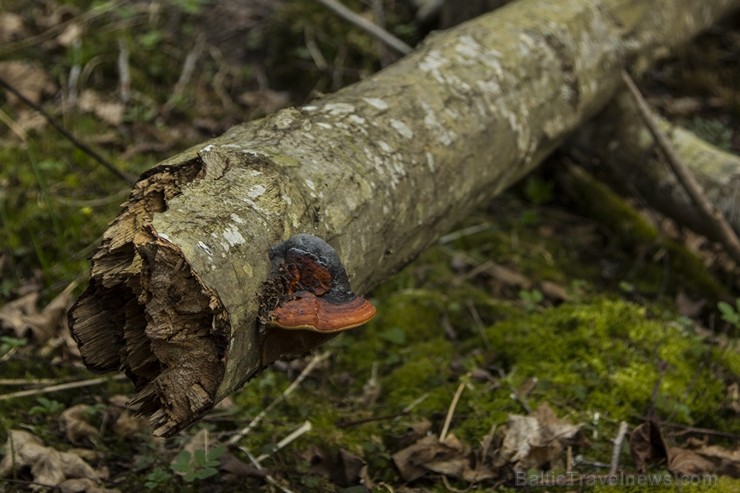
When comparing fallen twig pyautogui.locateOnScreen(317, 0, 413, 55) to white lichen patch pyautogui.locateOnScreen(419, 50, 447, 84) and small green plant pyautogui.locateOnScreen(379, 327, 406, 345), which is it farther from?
small green plant pyautogui.locateOnScreen(379, 327, 406, 345)

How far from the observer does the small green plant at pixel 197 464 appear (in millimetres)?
3014

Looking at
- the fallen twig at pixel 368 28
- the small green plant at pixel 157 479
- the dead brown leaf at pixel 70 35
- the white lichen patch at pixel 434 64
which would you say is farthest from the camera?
the dead brown leaf at pixel 70 35

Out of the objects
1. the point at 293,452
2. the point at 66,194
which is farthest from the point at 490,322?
the point at 66,194

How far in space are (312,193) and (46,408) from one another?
1618 mm

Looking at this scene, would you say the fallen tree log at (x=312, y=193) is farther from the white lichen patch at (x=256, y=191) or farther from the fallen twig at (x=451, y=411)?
the fallen twig at (x=451, y=411)

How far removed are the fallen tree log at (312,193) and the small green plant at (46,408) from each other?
3.30 ft

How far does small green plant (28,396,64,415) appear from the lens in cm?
347

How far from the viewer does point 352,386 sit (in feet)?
13.8

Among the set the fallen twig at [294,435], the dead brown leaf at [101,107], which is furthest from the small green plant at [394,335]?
the dead brown leaf at [101,107]

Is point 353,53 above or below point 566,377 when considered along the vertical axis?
above

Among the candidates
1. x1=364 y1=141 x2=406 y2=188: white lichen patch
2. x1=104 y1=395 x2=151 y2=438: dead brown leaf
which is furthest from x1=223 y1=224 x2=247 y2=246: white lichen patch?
x1=104 y1=395 x2=151 y2=438: dead brown leaf

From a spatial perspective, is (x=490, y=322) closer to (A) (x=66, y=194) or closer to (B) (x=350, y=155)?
(B) (x=350, y=155)

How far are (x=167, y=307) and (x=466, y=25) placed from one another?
9.32 ft

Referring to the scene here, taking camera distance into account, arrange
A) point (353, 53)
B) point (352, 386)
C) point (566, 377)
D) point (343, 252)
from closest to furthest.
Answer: point (343, 252) → point (566, 377) → point (352, 386) → point (353, 53)
